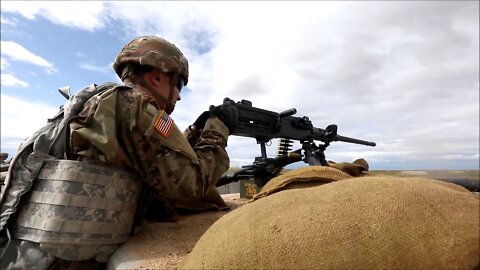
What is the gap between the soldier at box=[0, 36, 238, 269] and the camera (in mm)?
1295

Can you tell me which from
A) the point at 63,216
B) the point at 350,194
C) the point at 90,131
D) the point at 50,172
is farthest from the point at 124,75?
the point at 350,194

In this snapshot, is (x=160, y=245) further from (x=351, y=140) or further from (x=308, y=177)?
(x=351, y=140)

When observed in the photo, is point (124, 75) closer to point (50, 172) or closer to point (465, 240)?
point (50, 172)

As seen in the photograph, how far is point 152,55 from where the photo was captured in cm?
170

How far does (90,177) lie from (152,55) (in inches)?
27.5

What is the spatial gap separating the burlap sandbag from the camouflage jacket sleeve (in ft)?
1.58

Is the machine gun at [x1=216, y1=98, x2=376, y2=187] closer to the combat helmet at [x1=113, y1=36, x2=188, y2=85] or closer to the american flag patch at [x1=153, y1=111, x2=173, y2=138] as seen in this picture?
the combat helmet at [x1=113, y1=36, x2=188, y2=85]

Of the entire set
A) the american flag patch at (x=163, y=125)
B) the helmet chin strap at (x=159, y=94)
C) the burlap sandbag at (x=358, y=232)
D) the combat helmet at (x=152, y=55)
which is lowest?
the burlap sandbag at (x=358, y=232)

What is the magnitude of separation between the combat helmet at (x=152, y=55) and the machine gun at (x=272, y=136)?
2.29 ft

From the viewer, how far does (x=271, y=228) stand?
0.96m

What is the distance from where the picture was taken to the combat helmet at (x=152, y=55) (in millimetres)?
1695

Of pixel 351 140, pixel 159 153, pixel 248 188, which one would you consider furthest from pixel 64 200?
pixel 351 140

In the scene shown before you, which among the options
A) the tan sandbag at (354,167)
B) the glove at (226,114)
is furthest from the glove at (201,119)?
the tan sandbag at (354,167)

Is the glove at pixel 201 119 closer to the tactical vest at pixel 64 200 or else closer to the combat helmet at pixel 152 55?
the combat helmet at pixel 152 55
